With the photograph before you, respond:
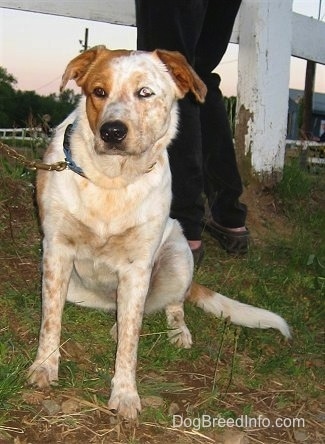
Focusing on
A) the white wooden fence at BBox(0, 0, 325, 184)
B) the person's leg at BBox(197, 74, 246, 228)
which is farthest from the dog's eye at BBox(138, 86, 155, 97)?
the white wooden fence at BBox(0, 0, 325, 184)

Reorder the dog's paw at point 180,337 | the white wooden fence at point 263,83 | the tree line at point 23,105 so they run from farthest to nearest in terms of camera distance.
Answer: the tree line at point 23,105
the white wooden fence at point 263,83
the dog's paw at point 180,337

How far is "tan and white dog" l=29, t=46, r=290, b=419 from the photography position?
2.40 meters

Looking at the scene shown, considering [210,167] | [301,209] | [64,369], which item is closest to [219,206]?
[210,167]

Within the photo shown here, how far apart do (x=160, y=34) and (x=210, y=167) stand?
1095mm

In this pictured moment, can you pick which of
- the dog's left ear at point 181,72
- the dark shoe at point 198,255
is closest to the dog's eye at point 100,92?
the dog's left ear at point 181,72

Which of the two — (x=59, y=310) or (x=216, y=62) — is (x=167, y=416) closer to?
(x=59, y=310)

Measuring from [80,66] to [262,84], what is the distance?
8.10 feet

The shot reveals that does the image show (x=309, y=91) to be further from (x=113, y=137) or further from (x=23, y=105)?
(x=113, y=137)

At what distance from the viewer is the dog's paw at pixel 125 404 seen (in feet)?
7.30

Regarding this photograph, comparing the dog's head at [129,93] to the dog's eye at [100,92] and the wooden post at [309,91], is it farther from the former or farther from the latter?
the wooden post at [309,91]

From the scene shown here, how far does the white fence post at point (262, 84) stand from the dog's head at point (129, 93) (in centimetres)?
220

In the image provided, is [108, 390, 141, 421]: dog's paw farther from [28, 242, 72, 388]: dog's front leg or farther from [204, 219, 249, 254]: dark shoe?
[204, 219, 249, 254]: dark shoe

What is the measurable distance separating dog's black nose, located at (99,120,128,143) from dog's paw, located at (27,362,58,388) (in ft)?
2.83

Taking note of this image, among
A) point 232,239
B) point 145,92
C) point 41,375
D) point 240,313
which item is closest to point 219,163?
point 232,239
